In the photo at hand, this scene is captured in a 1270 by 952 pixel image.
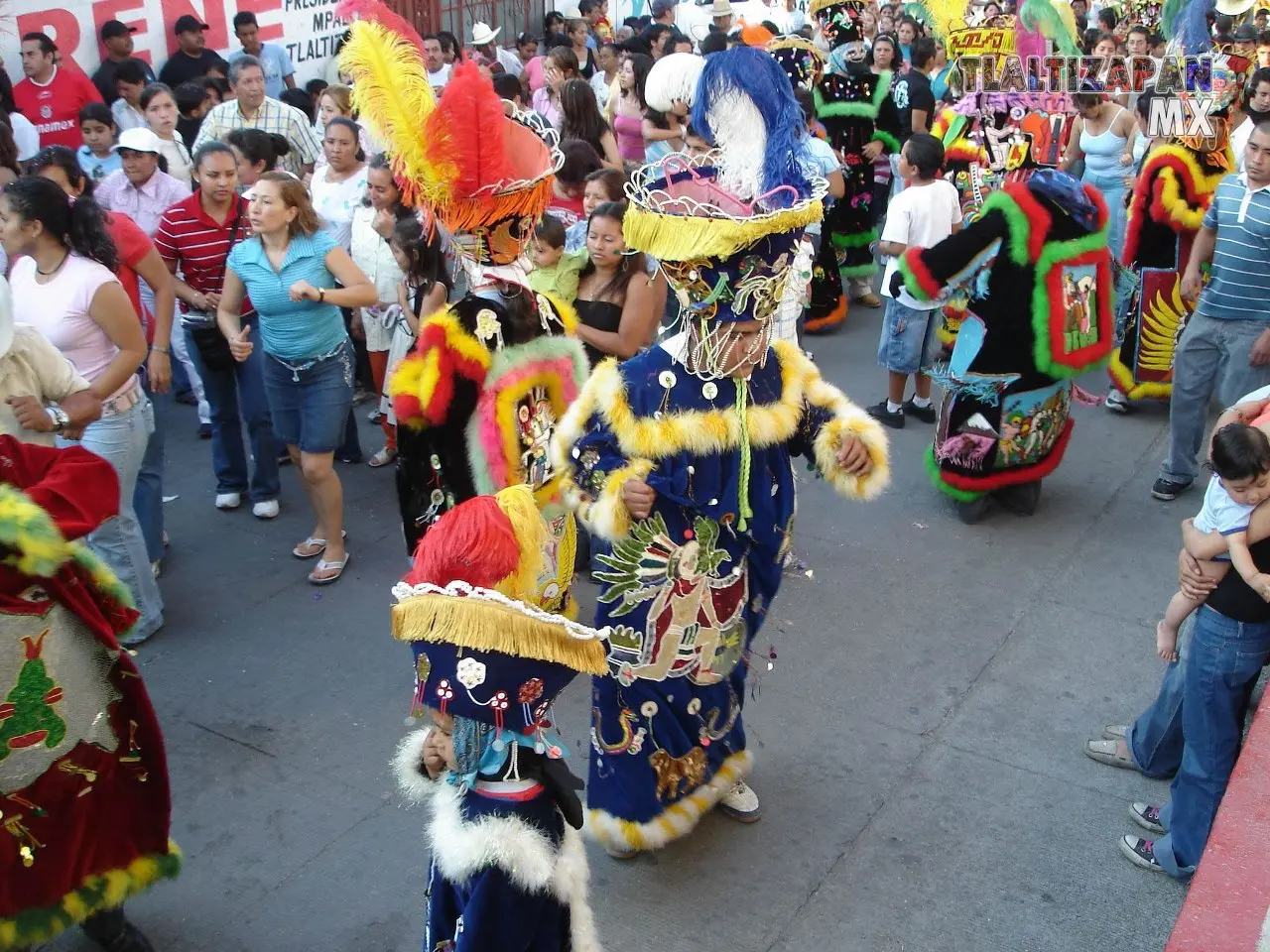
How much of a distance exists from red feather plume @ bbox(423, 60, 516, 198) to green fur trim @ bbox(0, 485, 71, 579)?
187cm

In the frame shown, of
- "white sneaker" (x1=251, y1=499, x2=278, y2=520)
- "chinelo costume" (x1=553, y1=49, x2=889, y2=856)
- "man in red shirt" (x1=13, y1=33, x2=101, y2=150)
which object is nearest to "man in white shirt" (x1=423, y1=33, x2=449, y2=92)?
"man in red shirt" (x1=13, y1=33, x2=101, y2=150)

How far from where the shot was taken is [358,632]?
5.48 meters

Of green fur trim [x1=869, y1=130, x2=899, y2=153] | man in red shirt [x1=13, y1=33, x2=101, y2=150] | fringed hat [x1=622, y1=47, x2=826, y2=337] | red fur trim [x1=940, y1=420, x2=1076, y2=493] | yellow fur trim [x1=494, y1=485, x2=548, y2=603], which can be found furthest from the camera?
green fur trim [x1=869, y1=130, x2=899, y2=153]

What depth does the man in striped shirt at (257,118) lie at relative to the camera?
8.57 m

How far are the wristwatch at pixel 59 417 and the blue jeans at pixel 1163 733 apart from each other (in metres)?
3.81

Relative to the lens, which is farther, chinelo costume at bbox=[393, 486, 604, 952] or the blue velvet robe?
the blue velvet robe

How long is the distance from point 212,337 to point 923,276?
11.9 ft

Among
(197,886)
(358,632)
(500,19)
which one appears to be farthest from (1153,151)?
(500,19)

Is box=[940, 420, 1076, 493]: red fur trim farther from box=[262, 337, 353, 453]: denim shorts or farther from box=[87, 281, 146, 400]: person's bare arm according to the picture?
box=[87, 281, 146, 400]: person's bare arm

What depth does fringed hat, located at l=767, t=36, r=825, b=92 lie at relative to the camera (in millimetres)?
8961

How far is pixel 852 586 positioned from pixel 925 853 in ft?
6.34

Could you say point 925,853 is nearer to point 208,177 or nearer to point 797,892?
point 797,892

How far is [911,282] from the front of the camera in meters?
6.07

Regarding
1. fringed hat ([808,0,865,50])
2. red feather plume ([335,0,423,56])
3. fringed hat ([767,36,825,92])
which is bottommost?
fringed hat ([767,36,825,92])
